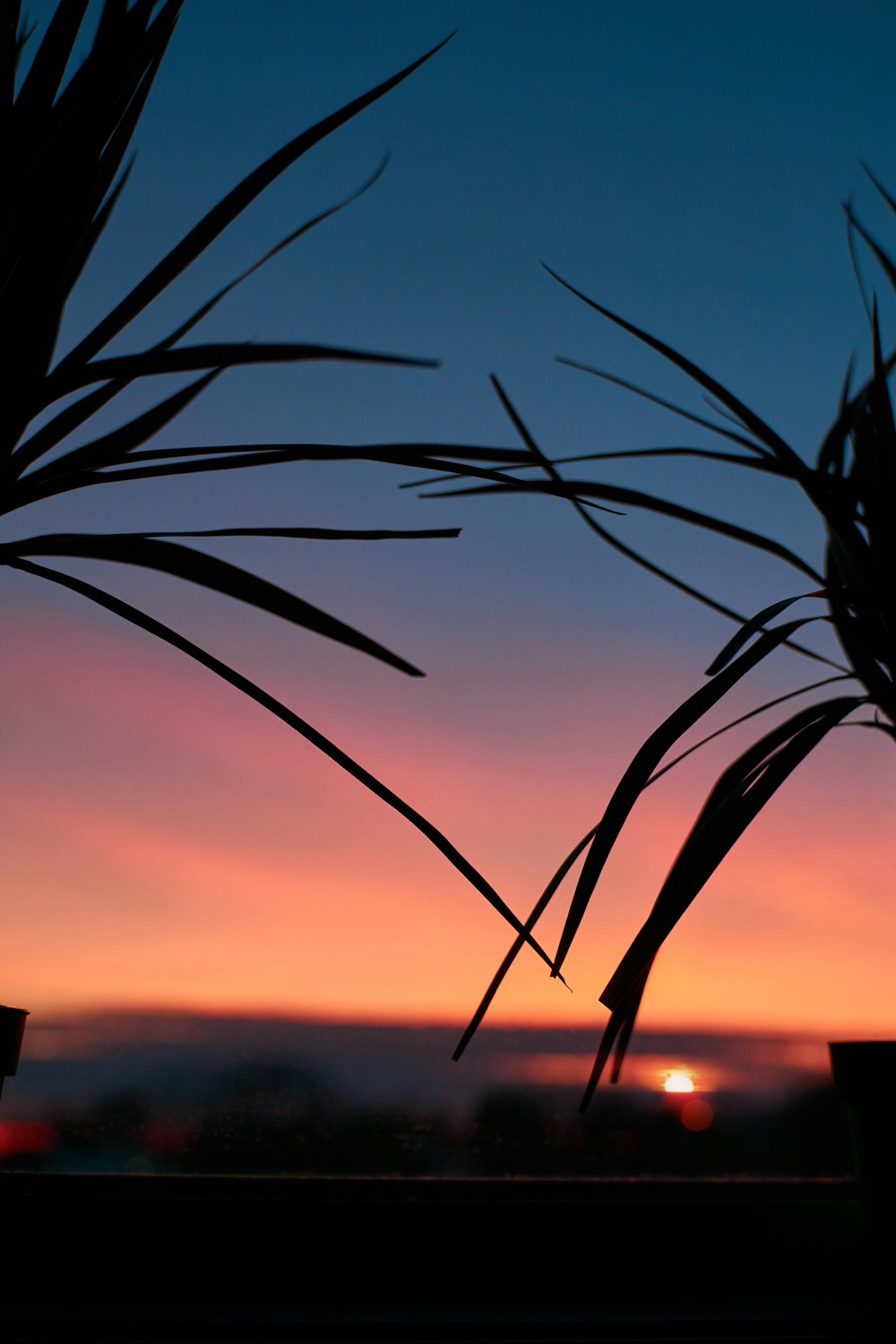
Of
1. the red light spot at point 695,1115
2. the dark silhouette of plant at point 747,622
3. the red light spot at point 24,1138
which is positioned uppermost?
the dark silhouette of plant at point 747,622

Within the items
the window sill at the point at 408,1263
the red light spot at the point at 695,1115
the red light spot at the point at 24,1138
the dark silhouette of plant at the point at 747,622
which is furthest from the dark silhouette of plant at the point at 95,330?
the red light spot at the point at 695,1115

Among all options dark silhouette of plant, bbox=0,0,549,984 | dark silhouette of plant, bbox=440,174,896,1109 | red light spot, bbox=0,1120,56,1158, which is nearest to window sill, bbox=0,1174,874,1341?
red light spot, bbox=0,1120,56,1158

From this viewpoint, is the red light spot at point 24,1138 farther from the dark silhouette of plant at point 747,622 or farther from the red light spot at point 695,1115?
the red light spot at point 695,1115

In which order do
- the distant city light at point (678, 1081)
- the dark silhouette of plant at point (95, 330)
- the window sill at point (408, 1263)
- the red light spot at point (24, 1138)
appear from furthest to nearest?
the distant city light at point (678, 1081) < the red light spot at point (24, 1138) < the window sill at point (408, 1263) < the dark silhouette of plant at point (95, 330)

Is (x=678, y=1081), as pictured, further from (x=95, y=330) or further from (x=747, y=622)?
(x=95, y=330)

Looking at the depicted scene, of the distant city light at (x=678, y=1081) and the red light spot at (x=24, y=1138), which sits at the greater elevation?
the distant city light at (x=678, y=1081)

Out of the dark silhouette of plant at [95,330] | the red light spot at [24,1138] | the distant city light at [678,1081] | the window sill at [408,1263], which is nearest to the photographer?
the dark silhouette of plant at [95,330]

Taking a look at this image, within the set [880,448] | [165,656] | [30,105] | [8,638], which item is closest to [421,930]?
[165,656]

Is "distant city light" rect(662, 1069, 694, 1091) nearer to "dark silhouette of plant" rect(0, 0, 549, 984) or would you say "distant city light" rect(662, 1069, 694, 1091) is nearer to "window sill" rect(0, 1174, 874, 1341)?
"window sill" rect(0, 1174, 874, 1341)

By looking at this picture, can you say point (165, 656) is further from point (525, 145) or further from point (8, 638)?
point (525, 145)
